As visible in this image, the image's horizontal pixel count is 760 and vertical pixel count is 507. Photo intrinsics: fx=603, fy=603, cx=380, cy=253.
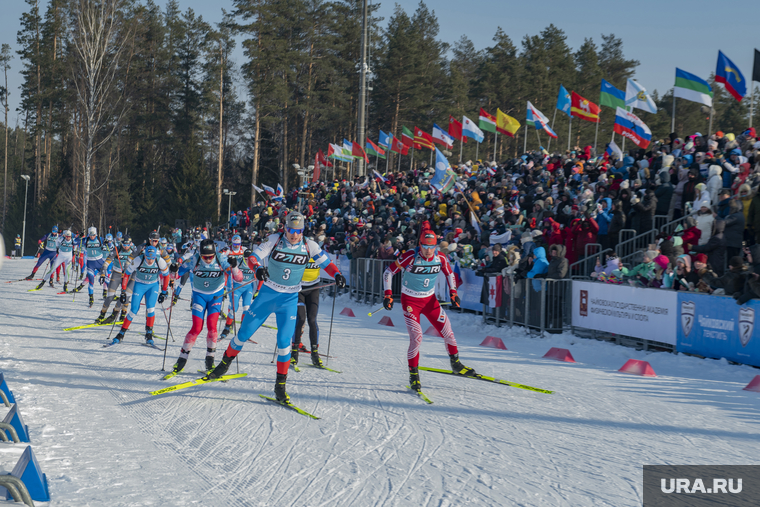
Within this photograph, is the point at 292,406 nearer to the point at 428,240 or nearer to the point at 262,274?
the point at 262,274

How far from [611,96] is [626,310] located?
1133 cm

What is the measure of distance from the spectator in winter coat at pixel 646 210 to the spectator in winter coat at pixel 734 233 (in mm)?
2489

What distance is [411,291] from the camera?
26.6 ft

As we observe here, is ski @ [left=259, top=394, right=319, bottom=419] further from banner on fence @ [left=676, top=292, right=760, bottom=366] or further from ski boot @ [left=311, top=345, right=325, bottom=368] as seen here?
banner on fence @ [left=676, top=292, right=760, bottom=366]

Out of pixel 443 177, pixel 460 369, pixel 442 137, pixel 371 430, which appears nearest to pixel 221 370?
pixel 371 430

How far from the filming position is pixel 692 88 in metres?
16.2

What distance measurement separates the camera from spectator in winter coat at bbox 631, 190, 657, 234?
1286 cm

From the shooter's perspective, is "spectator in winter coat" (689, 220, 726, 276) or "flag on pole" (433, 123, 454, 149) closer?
"spectator in winter coat" (689, 220, 726, 276)

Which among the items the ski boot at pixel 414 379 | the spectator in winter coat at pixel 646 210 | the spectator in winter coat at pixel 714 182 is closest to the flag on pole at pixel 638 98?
the spectator in winter coat at pixel 646 210

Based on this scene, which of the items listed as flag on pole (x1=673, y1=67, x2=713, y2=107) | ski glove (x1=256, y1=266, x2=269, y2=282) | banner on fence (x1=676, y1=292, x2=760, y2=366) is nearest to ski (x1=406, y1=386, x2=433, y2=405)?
ski glove (x1=256, y1=266, x2=269, y2=282)

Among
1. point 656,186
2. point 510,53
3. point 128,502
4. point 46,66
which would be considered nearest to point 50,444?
point 128,502

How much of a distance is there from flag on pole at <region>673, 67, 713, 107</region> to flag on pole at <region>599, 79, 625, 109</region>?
3.14 m

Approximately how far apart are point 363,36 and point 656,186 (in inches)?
1008

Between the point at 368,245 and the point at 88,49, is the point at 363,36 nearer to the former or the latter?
the point at 88,49
